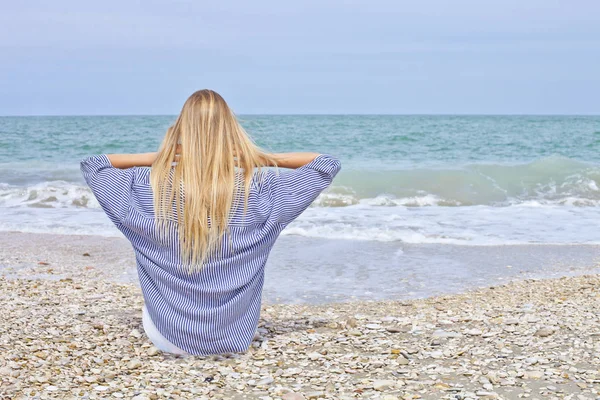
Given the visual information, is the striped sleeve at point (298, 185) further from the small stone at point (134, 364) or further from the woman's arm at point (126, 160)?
the small stone at point (134, 364)

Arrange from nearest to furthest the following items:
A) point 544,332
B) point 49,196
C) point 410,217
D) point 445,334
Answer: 1. point 544,332
2. point 445,334
3. point 410,217
4. point 49,196

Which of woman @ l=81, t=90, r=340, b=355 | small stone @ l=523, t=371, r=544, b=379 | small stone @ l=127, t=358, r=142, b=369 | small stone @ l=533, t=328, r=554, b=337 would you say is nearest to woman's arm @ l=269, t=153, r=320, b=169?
woman @ l=81, t=90, r=340, b=355

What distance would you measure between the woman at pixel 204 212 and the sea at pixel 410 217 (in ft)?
1.29

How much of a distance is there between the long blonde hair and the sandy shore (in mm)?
643

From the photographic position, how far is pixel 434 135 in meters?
29.8

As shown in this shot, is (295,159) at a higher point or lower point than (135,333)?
higher

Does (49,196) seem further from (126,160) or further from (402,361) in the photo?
(402,361)

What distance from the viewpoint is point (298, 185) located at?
144 inches

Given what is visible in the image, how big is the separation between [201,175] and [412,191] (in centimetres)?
Answer: 1077

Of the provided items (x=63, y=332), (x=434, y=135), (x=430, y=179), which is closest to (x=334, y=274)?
(x=63, y=332)

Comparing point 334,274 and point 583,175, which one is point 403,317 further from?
point 583,175

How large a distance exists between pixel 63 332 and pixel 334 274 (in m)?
3.01

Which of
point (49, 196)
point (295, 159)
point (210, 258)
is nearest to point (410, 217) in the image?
point (49, 196)

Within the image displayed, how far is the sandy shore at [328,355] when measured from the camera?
3262 millimetres
